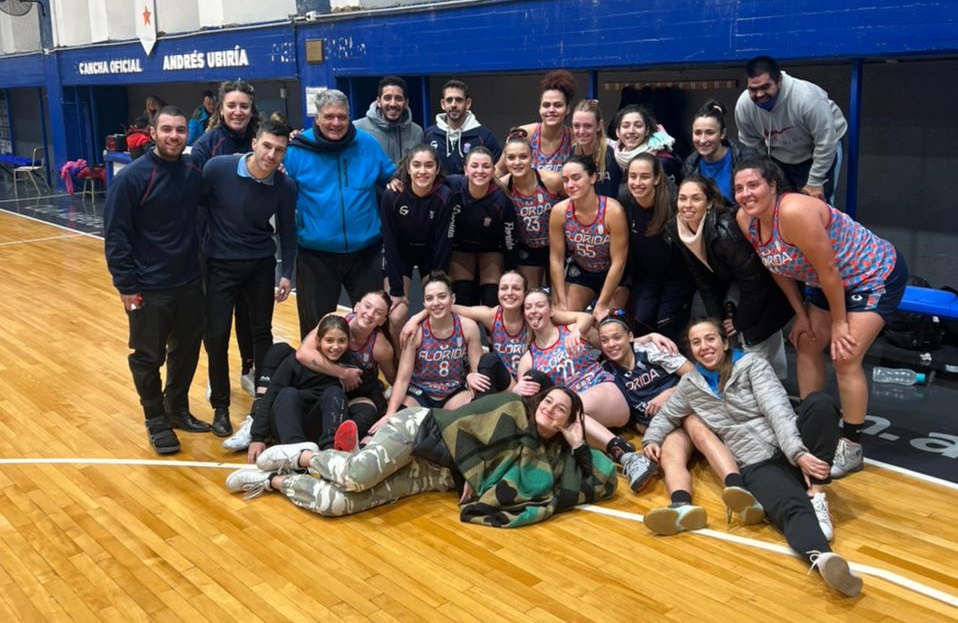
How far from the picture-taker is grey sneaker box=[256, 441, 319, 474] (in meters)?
4.04

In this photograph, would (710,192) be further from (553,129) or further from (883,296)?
(553,129)

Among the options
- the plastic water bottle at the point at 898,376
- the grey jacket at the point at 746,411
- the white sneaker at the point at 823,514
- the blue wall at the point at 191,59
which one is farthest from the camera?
the blue wall at the point at 191,59

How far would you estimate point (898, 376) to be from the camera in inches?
209

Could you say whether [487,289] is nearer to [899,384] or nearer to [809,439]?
[809,439]

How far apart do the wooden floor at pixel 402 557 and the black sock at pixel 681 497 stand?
125mm

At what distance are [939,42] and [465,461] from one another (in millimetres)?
3551

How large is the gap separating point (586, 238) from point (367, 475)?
173 centimetres

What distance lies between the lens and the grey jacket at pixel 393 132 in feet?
18.3

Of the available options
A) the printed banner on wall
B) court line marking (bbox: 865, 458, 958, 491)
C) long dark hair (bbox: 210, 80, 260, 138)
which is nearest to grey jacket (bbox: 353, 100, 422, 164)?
long dark hair (bbox: 210, 80, 260, 138)

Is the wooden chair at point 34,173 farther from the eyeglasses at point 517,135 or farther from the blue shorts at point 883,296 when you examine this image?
the blue shorts at point 883,296

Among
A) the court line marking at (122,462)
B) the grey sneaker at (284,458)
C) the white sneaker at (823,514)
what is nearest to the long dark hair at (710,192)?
the white sneaker at (823,514)

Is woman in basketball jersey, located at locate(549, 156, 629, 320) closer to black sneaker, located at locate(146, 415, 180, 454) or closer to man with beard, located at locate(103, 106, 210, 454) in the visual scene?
man with beard, located at locate(103, 106, 210, 454)

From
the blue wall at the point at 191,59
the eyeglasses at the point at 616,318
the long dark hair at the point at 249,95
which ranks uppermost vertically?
the blue wall at the point at 191,59

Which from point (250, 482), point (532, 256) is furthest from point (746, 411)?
point (250, 482)
